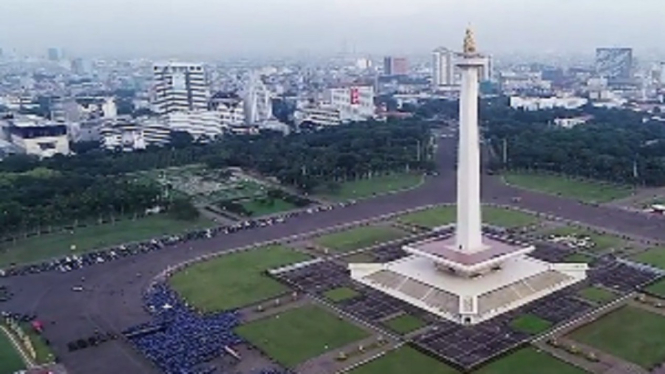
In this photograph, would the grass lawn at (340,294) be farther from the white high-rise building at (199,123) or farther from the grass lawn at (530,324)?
the white high-rise building at (199,123)

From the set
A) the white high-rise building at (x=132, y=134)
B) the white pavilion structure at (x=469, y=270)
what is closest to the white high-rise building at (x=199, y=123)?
the white high-rise building at (x=132, y=134)

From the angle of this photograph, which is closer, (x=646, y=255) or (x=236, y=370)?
(x=236, y=370)

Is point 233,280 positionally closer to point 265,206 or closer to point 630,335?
point 265,206

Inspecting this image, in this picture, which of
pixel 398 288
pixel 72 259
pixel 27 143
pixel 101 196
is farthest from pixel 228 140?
pixel 398 288

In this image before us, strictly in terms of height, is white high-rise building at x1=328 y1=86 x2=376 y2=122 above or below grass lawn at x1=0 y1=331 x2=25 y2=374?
above

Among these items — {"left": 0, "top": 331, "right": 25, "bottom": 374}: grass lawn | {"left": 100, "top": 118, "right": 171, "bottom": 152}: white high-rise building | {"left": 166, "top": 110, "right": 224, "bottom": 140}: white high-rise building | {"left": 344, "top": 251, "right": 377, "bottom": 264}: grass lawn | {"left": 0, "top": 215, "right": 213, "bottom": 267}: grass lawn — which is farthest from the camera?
{"left": 166, "top": 110, "right": 224, "bottom": 140}: white high-rise building

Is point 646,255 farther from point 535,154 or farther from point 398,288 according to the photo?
point 535,154

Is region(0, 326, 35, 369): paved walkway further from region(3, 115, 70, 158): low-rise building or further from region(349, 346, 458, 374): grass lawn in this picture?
region(3, 115, 70, 158): low-rise building

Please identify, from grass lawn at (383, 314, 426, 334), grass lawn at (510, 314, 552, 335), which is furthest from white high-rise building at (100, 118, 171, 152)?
grass lawn at (510, 314, 552, 335)
